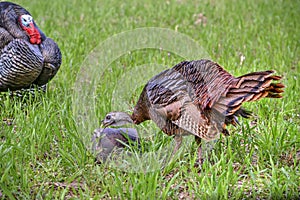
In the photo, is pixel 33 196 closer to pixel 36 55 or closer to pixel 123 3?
pixel 36 55

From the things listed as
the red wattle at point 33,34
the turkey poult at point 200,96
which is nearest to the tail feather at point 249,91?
the turkey poult at point 200,96

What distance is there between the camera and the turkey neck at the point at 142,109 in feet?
11.8

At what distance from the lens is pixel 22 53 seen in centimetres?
463

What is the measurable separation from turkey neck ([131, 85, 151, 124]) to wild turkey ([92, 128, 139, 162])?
12cm

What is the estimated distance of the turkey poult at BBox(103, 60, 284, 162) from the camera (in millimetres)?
3076

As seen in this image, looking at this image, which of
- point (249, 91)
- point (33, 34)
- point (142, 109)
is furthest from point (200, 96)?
point (33, 34)

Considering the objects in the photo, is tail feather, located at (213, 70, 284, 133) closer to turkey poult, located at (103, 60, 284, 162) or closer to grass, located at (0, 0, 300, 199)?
turkey poult, located at (103, 60, 284, 162)

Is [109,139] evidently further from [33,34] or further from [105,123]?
[33,34]

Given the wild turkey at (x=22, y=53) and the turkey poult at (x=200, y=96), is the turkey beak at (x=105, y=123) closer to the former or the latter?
the turkey poult at (x=200, y=96)

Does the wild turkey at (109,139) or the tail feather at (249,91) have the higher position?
the tail feather at (249,91)

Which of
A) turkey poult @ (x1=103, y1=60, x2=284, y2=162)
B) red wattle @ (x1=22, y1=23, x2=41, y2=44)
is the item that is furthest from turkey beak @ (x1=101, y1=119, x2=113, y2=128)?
red wattle @ (x1=22, y1=23, x2=41, y2=44)

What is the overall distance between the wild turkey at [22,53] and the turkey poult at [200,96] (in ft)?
4.55

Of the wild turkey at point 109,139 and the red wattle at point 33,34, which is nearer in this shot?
the wild turkey at point 109,139

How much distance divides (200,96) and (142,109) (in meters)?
0.54
